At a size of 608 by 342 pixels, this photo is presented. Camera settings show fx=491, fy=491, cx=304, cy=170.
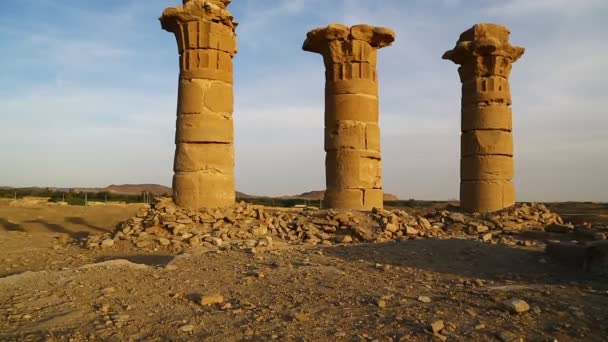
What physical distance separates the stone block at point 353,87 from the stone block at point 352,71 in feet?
0.30

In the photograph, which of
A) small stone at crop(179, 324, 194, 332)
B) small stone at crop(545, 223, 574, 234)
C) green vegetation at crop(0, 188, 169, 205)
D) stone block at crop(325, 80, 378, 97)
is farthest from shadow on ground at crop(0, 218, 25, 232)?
small stone at crop(545, 223, 574, 234)

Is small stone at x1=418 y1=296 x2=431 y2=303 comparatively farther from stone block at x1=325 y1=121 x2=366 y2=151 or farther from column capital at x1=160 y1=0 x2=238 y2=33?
column capital at x1=160 y1=0 x2=238 y2=33

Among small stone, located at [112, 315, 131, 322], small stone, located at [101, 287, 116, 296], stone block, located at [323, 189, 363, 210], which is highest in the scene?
stone block, located at [323, 189, 363, 210]

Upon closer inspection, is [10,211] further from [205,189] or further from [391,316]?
[391,316]

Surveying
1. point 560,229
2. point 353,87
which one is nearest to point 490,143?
point 560,229

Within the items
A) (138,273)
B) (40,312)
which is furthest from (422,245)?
(40,312)

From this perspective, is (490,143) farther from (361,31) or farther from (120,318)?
(120,318)

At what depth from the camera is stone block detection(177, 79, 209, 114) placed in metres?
12.5

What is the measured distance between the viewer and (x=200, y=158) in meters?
12.3

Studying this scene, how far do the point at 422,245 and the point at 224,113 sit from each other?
647 cm

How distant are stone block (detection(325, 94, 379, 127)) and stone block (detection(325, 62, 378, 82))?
548mm

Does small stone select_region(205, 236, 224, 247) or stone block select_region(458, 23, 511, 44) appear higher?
stone block select_region(458, 23, 511, 44)

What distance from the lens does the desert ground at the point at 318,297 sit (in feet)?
13.9

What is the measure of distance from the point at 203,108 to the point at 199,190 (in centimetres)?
209
